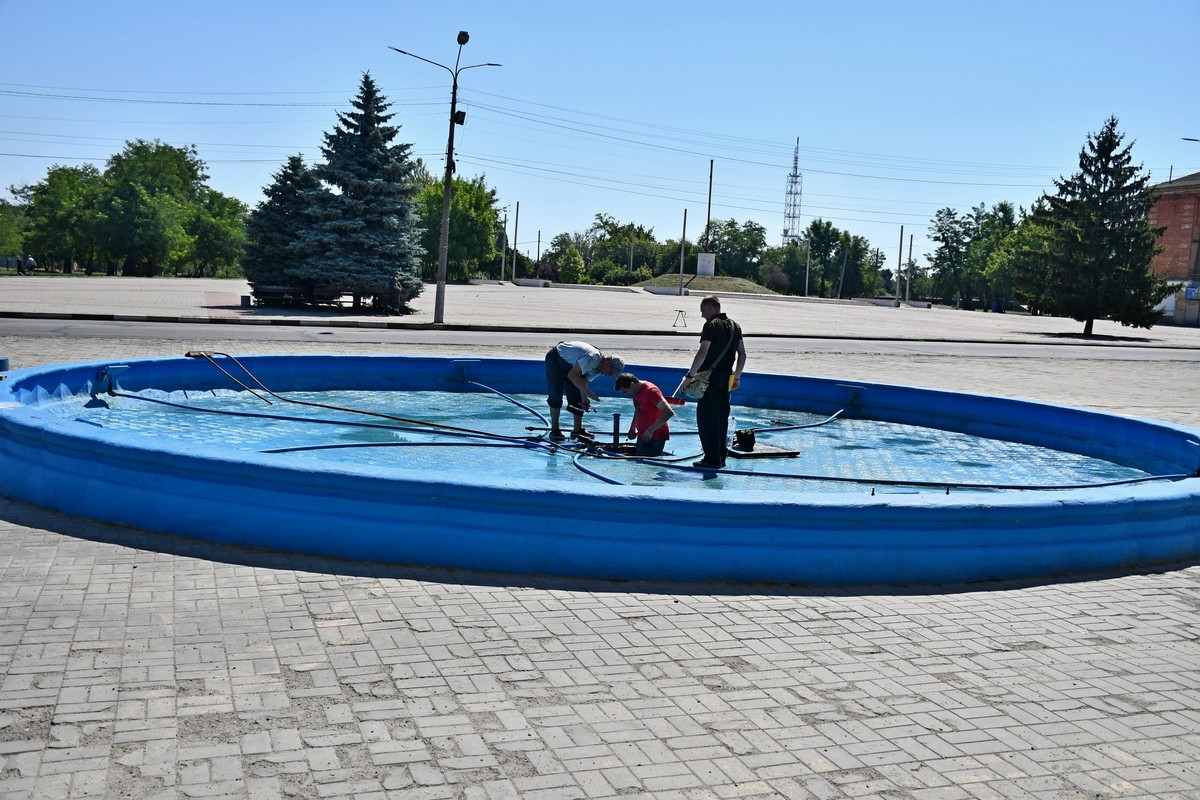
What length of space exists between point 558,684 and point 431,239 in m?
95.4

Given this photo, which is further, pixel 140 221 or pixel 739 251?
pixel 739 251

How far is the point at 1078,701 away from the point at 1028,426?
10.0 meters

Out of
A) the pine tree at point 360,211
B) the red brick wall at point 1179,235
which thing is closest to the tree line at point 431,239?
the pine tree at point 360,211

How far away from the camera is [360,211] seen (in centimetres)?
3716

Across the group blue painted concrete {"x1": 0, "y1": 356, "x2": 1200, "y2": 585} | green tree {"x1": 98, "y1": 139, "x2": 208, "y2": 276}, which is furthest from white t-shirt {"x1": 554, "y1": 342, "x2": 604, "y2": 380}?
green tree {"x1": 98, "y1": 139, "x2": 208, "y2": 276}

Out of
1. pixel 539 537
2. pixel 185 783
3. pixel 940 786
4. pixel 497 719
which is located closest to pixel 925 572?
pixel 539 537

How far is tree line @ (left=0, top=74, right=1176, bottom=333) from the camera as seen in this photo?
3734 cm

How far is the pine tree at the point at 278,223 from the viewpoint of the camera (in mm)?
39062

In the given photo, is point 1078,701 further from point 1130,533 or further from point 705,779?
point 1130,533

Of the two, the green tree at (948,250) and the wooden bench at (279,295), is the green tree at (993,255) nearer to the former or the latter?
the green tree at (948,250)

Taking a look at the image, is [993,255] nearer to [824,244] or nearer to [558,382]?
[824,244]

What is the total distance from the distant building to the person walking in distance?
72.9 metres

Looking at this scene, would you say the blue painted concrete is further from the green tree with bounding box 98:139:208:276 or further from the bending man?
the green tree with bounding box 98:139:208:276

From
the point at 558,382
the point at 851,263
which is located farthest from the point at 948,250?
the point at 558,382
